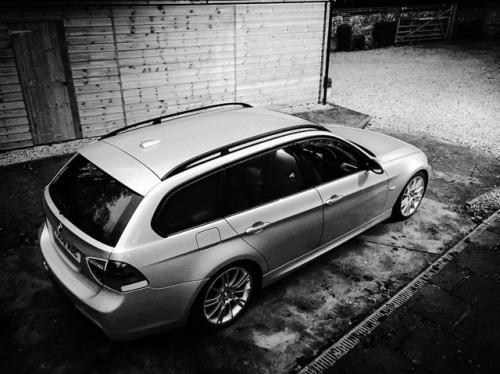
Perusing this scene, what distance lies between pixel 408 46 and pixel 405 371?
19749 mm

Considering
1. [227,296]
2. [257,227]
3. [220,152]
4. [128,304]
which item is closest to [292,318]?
[227,296]

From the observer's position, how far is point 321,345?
370cm

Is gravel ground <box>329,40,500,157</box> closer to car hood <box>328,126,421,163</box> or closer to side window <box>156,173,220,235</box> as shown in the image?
car hood <box>328,126,421,163</box>

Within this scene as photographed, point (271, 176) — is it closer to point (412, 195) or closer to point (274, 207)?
point (274, 207)

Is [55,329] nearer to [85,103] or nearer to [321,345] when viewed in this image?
[321,345]

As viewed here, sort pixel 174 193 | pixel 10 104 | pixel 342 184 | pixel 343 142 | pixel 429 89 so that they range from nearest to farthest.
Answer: pixel 174 193 < pixel 342 184 < pixel 343 142 < pixel 10 104 < pixel 429 89

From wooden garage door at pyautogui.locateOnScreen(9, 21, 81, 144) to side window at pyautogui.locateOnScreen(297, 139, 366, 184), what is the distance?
17.8 ft

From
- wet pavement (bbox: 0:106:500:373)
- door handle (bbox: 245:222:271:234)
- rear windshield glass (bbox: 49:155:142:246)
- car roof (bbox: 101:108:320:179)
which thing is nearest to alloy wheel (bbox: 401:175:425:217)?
wet pavement (bbox: 0:106:500:373)

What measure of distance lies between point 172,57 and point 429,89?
8.30 metres

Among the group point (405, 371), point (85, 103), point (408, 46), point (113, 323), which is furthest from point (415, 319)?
point (408, 46)

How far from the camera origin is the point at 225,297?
376 cm

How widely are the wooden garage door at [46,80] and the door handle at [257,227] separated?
5.82 metres

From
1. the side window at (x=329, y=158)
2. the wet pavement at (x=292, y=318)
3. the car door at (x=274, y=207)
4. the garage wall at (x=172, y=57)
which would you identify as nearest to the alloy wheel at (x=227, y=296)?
the wet pavement at (x=292, y=318)

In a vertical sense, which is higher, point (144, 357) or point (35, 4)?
point (35, 4)
